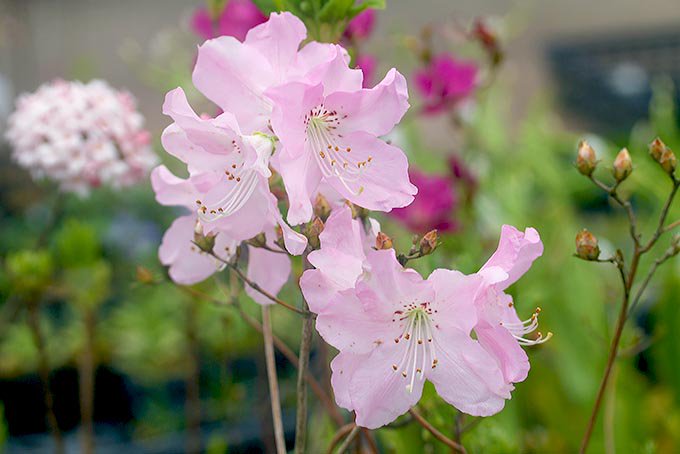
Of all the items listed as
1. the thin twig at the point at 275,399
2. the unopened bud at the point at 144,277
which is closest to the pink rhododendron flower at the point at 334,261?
the thin twig at the point at 275,399

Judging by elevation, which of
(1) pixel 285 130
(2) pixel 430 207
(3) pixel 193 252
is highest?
(1) pixel 285 130

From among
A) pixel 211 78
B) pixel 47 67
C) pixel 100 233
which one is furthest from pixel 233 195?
pixel 47 67

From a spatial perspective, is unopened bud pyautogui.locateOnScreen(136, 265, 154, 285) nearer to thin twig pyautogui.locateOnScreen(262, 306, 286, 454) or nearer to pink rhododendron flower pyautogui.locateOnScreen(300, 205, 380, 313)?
thin twig pyautogui.locateOnScreen(262, 306, 286, 454)

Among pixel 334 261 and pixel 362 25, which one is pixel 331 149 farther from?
pixel 362 25

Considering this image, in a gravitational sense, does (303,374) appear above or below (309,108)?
below

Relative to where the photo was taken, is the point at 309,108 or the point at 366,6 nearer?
the point at 309,108

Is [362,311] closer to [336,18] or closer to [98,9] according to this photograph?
[336,18]

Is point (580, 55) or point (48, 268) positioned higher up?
point (48, 268)

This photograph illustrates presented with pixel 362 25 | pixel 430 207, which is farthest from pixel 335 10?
pixel 430 207
